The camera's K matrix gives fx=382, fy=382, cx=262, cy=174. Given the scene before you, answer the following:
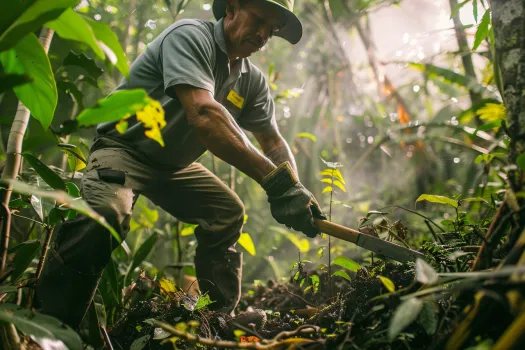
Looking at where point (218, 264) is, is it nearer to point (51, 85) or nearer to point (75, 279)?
point (75, 279)

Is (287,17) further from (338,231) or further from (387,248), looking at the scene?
(387,248)

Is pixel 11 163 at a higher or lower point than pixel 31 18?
lower

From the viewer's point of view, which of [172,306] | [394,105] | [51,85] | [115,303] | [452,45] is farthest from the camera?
[394,105]

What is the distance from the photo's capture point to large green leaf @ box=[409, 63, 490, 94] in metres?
3.65

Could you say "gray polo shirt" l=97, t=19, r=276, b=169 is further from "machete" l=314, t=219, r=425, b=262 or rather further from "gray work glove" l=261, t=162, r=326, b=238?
"machete" l=314, t=219, r=425, b=262

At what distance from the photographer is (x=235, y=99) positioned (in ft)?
7.48

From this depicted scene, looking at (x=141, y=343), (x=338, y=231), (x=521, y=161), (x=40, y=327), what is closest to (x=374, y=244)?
(x=338, y=231)

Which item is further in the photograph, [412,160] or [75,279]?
[412,160]

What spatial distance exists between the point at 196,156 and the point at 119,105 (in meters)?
1.30

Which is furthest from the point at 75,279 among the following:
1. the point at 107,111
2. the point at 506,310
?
the point at 506,310

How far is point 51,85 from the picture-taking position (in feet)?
3.88

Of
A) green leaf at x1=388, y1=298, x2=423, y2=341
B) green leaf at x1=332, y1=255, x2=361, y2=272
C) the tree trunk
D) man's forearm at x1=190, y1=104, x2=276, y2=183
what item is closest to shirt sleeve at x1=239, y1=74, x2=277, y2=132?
man's forearm at x1=190, y1=104, x2=276, y2=183

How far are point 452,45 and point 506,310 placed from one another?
4312mm

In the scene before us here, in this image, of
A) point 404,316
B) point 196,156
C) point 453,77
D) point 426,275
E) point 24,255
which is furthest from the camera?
point 453,77
